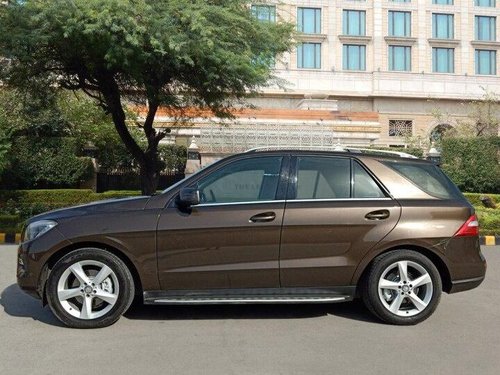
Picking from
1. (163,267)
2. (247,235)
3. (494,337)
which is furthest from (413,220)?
(163,267)

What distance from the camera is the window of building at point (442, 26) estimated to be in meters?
45.2

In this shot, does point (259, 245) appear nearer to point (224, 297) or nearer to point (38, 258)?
point (224, 297)

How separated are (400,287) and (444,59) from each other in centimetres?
4491

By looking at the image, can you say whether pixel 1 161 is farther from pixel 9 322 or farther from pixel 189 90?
pixel 9 322

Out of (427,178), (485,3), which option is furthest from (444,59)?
(427,178)

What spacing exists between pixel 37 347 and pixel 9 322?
937 millimetres

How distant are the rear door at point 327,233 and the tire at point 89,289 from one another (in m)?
1.54

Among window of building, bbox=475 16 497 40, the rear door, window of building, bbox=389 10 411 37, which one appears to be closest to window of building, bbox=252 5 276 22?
the rear door

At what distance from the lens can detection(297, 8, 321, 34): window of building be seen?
4400cm

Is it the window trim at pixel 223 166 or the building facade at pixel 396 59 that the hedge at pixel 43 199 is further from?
the building facade at pixel 396 59

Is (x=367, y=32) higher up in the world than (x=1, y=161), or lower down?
higher up

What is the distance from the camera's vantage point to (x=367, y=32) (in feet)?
146

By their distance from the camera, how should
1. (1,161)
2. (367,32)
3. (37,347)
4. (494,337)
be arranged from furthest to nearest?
1. (367,32)
2. (1,161)
3. (494,337)
4. (37,347)

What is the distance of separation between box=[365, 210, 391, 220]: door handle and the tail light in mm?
741
